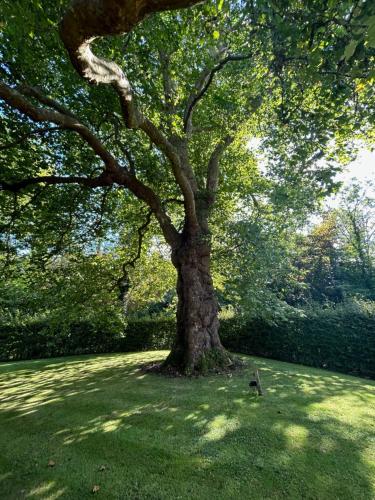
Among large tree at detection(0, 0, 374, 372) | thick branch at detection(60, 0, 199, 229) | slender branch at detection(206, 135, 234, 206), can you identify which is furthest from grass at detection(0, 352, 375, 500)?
slender branch at detection(206, 135, 234, 206)

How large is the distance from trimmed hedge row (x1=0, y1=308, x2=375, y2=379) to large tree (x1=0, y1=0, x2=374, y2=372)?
4.93 metres

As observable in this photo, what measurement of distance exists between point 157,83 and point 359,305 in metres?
10.9

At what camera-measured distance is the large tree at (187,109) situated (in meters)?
4.20

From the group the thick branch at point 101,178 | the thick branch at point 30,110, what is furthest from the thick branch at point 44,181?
the thick branch at point 30,110

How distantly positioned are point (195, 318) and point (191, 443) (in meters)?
4.38

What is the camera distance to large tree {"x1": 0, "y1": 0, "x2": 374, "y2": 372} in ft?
13.8

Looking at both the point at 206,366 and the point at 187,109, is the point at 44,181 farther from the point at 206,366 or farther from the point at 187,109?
the point at 206,366

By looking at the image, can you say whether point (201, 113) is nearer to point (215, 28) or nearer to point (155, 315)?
point (215, 28)

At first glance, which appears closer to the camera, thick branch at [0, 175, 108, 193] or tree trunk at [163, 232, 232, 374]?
thick branch at [0, 175, 108, 193]

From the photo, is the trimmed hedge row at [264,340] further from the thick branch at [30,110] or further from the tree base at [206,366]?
the thick branch at [30,110]

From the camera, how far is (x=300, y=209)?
31.5 ft

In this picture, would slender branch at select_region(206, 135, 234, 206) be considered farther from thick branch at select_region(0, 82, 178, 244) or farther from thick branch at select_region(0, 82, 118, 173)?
thick branch at select_region(0, 82, 118, 173)

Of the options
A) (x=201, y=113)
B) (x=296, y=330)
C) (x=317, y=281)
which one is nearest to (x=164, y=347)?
(x=296, y=330)

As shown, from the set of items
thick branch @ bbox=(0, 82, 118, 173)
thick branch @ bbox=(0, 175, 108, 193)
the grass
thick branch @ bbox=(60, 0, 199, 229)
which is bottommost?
the grass
